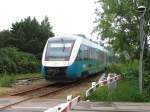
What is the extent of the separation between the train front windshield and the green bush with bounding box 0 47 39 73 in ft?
51.0

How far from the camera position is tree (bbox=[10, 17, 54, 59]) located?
68750 mm

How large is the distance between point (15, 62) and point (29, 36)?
2093 centimetres

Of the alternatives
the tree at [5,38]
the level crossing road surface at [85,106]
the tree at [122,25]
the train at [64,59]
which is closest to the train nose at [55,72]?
the train at [64,59]

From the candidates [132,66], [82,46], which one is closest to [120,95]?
[82,46]

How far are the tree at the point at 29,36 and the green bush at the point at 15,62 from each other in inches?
411

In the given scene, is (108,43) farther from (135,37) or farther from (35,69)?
(35,69)

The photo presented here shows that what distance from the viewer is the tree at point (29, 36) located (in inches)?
2707

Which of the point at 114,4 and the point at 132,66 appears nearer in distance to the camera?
the point at 114,4

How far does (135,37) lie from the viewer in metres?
31.3

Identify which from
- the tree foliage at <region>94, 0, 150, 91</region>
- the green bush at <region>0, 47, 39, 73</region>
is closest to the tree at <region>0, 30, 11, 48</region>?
the green bush at <region>0, 47, 39, 73</region>

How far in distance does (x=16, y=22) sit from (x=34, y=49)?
7.76 meters

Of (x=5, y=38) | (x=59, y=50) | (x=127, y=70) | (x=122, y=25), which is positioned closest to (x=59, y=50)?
(x=59, y=50)

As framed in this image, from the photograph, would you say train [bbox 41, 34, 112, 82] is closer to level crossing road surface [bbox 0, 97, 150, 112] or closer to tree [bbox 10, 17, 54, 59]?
level crossing road surface [bbox 0, 97, 150, 112]

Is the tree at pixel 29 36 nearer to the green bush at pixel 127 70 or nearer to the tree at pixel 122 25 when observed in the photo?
the green bush at pixel 127 70
